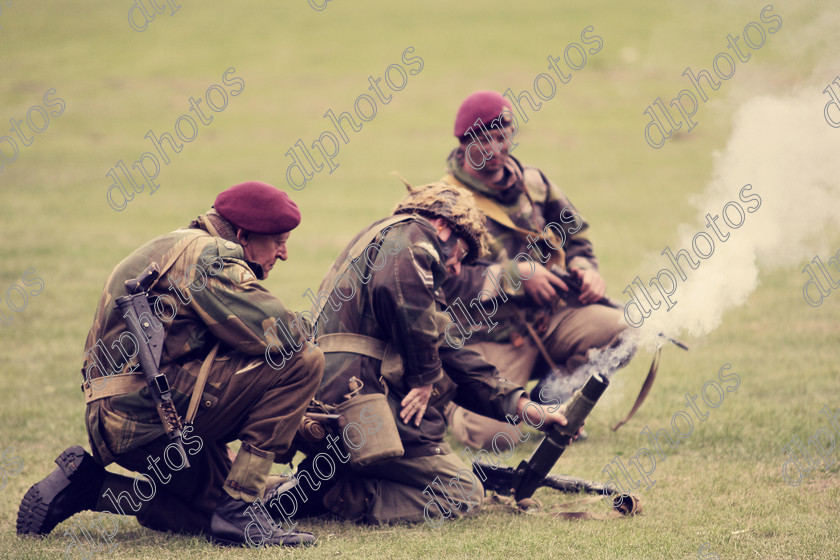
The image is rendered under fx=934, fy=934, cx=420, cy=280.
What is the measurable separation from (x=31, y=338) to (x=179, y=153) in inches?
495

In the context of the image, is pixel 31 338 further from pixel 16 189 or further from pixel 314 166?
pixel 314 166

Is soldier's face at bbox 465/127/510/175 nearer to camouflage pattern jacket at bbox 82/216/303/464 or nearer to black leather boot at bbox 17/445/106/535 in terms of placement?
camouflage pattern jacket at bbox 82/216/303/464

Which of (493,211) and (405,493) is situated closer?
(405,493)

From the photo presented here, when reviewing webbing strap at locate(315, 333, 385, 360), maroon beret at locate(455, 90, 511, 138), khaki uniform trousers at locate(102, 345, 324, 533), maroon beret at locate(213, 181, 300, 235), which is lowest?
khaki uniform trousers at locate(102, 345, 324, 533)

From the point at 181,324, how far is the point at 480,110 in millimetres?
3071

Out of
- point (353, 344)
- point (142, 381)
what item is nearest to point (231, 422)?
point (142, 381)

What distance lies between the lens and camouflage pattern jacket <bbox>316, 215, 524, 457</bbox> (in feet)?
16.3

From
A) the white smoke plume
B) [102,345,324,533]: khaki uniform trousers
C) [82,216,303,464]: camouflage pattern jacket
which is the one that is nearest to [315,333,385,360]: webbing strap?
[102,345,324,533]: khaki uniform trousers

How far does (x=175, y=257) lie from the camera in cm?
453

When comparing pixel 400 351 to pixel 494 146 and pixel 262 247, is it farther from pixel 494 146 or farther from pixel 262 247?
pixel 494 146

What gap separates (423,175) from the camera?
19078 millimetres

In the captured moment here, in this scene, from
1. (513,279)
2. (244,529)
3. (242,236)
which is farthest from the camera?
(513,279)

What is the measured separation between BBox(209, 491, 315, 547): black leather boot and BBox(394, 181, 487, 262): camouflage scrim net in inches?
72.9

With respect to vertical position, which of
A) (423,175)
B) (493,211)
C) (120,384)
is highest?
(423,175)
